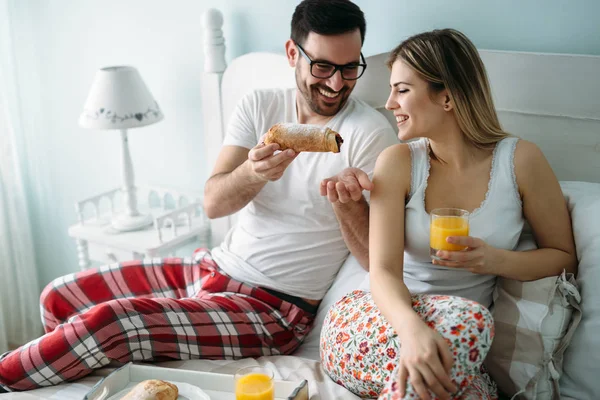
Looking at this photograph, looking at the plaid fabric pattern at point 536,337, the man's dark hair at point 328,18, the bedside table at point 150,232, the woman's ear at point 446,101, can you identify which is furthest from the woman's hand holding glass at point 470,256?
the bedside table at point 150,232

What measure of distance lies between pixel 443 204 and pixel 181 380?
2.60 ft

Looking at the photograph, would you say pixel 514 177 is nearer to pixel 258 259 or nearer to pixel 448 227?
pixel 448 227

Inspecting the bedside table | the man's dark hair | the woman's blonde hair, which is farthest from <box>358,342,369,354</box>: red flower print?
the bedside table

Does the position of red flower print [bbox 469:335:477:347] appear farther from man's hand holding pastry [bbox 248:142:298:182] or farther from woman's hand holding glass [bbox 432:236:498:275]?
man's hand holding pastry [bbox 248:142:298:182]

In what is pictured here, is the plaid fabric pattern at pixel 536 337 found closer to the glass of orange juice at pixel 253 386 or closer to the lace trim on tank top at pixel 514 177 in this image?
the lace trim on tank top at pixel 514 177

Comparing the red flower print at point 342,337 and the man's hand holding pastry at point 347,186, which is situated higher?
the man's hand holding pastry at point 347,186

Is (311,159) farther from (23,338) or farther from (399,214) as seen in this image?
(23,338)

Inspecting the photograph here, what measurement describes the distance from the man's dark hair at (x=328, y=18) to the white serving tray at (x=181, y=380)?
3.25 feet

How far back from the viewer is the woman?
60.9 inches

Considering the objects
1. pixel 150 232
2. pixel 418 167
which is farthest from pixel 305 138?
pixel 150 232

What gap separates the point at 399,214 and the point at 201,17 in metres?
1.24

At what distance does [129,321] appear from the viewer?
5.86ft

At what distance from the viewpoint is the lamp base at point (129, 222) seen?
105 inches

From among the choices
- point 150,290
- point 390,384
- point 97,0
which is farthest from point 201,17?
point 390,384
